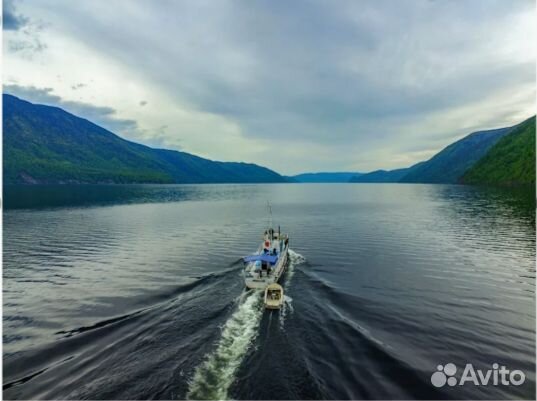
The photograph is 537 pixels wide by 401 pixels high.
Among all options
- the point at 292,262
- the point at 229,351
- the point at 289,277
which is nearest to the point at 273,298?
the point at 229,351

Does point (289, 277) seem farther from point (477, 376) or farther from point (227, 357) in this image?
point (477, 376)

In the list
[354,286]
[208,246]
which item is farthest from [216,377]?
[208,246]

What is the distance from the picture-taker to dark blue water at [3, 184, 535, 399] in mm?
23875

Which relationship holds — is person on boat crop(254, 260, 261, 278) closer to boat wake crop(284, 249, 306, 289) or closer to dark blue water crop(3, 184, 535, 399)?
dark blue water crop(3, 184, 535, 399)

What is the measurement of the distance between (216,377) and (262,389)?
3869 mm

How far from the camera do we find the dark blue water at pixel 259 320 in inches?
940

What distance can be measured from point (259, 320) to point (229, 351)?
6916 millimetres

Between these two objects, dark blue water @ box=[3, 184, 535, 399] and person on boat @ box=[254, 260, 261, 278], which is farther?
person on boat @ box=[254, 260, 261, 278]

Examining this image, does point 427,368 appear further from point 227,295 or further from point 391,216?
point 391,216

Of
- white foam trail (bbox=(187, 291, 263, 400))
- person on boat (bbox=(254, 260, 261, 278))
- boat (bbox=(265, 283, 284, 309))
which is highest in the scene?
person on boat (bbox=(254, 260, 261, 278))

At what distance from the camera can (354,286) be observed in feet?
149

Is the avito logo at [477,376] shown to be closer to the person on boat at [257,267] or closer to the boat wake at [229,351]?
the boat wake at [229,351]

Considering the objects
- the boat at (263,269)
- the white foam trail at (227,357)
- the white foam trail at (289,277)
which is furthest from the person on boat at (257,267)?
the white foam trail at (227,357)

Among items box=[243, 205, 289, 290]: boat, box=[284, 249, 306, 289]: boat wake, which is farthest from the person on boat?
box=[284, 249, 306, 289]: boat wake
